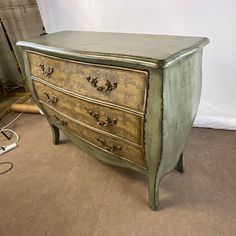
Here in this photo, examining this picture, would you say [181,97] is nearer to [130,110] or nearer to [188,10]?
[130,110]

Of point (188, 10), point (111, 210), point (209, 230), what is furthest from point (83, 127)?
point (188, 10)

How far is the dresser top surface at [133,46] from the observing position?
2.66ft

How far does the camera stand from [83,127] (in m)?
1.26

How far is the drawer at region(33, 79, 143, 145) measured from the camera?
98 centimetres

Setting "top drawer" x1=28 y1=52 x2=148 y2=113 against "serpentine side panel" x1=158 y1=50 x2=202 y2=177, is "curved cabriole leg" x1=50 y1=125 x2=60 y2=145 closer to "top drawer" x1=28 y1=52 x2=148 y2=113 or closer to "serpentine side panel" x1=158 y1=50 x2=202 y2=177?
"top drawer" x1=28 y1=52 x2=148 y2=113

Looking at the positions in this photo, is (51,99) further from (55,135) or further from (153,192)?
(153,192)

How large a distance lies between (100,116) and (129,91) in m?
0.25

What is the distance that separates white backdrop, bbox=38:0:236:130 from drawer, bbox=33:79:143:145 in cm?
75

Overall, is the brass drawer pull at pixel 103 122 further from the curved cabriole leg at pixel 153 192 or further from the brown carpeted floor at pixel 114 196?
the brown carpeted floor at pixel 114 196

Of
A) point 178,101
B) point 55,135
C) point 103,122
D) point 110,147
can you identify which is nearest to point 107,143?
point 110,147

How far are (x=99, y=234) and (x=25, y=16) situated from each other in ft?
7.15

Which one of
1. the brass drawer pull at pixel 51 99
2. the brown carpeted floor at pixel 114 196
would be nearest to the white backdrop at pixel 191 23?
the brown carpeted floor at pixel 114 196

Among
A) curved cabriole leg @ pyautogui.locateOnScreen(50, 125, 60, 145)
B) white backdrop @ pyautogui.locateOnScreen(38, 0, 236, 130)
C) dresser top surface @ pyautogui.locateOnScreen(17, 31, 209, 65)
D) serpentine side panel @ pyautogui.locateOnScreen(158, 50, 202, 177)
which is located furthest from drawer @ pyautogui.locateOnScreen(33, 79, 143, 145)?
white backdrop @ pyautogui.locateOnScreen(38, 0, 236, 130)

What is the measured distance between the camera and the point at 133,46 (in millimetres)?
958
